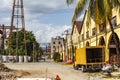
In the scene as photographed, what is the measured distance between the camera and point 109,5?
28359 mm

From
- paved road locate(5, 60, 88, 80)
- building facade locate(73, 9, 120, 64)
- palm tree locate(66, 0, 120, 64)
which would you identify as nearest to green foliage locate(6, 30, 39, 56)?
building facade locate(73, 9, 120, 64)

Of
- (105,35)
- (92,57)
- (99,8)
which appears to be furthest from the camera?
(105,35)

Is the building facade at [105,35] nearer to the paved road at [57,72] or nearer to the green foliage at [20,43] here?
the paved road at [57,72]

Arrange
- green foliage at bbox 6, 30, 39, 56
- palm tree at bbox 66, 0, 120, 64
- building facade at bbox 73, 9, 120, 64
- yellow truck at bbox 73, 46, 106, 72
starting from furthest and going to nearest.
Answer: green foliage at bbox 6, 30, 39, 56
building facade at bbox 73, 9, 120, 64
yellow truck at bbox 73, 46, 106, 72
palm tree at bbox 66, 0, 120, 64

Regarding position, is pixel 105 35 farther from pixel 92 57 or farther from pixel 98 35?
pixel 92 57

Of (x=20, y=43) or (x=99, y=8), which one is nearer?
(x=99, y=8)

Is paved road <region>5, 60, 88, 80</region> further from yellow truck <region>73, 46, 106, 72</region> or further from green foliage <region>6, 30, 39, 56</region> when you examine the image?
green foliage <region>6, 30, 39, 56</region>

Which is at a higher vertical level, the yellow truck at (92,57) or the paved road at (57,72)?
the yellow truck at (92,57)

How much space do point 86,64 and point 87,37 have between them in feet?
92.7

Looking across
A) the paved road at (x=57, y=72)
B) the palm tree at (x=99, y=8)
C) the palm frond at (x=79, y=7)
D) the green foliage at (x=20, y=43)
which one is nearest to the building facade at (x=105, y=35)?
the paved road at (x=57, y=72)

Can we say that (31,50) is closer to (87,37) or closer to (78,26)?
(78,26)

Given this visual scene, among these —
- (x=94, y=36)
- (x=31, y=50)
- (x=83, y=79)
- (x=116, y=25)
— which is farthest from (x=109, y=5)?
(x=31, y=50)

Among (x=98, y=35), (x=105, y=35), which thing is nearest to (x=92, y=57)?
(x=105, y=35)

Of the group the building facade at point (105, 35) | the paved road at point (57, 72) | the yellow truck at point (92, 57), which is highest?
the building facade at point (105, 35)
